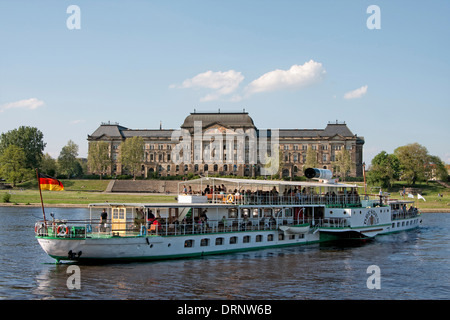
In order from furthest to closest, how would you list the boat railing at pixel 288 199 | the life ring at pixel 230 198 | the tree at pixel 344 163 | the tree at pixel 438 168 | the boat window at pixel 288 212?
1. the tree at pixel 344 163
2. the tree at pixel 438 168
3. the boat window at pixel 288 212
4. the boat railing at pixel 288 199
5. the life ring at pixel 230 198

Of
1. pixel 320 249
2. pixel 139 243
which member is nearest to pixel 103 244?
pixel 139 243

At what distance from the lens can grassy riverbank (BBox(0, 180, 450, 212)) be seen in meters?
92.6

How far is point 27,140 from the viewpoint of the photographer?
14962cm

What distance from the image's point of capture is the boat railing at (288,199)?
40.0m

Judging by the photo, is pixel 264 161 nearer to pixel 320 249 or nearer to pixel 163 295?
pixel 320 249

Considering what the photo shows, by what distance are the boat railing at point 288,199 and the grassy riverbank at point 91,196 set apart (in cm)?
4586

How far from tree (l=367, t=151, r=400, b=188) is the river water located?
92260 mm

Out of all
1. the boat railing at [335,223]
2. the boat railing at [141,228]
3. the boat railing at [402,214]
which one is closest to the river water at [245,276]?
the boat railing at [141,228]

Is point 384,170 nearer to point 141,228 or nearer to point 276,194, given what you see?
point 276,194

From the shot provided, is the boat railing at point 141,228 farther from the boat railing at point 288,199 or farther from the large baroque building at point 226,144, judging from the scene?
the large baroque building at point 226,144

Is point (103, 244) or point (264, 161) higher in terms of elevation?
point (264, 161)
